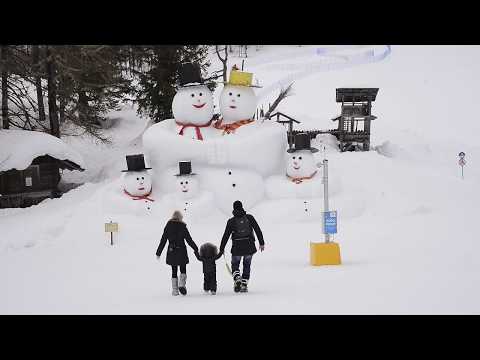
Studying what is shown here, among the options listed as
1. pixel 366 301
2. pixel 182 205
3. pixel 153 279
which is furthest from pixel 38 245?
pixel 366 301

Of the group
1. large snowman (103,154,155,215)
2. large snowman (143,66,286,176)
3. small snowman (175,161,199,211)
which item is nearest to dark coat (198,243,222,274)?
A: small snowman (175,161,199,211)

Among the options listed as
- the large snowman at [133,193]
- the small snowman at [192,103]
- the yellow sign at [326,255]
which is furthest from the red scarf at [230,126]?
the yellow sign at [326,255]

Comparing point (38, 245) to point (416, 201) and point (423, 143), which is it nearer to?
point (416, 201)

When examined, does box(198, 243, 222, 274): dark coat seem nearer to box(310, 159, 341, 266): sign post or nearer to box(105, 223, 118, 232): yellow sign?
box(310, 159, 341, 266): sign post

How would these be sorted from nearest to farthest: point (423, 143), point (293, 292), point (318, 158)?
1. point (293, 292)
2. point (318, 158)
3. point (423, 143)

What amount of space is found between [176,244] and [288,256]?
333 cm

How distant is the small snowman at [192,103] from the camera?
1308cm

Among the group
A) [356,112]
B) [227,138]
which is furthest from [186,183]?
[356,112]

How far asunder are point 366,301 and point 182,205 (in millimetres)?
7047

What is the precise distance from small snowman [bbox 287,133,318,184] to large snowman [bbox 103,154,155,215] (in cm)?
362

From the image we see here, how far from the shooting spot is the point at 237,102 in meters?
13.3

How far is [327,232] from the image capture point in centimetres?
834

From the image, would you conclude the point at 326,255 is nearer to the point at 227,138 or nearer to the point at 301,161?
the point at 301,161

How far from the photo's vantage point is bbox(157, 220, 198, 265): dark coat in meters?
6.57
